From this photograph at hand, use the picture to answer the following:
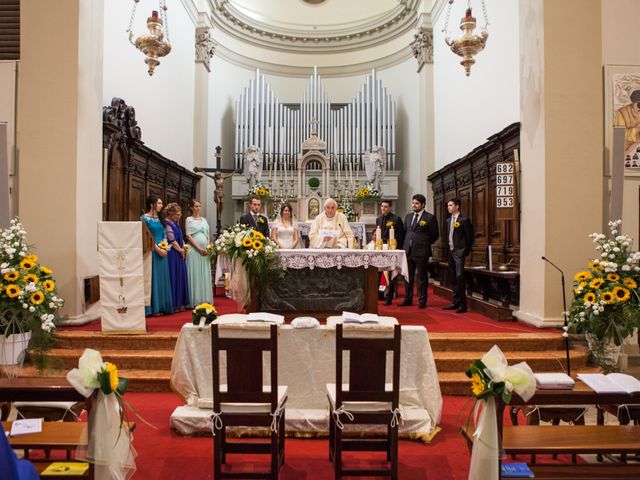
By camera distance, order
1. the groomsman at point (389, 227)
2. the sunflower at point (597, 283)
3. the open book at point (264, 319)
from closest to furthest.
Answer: the open book at point (264, 319), the sunflower at point (597, 283), the groomsman at point (389, 227)

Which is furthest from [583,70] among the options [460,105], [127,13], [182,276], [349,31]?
[349,31]

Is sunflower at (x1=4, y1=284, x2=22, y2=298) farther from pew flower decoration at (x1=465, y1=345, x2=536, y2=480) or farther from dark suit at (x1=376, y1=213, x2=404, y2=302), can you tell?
dark suit at (x1=376, y1=213, x2=404, y2=302)

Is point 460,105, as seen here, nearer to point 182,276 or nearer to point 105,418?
point 182,276

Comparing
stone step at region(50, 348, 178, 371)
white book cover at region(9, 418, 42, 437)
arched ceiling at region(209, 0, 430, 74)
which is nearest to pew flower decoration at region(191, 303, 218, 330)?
white book cover at region(9, 418, 42, 437)

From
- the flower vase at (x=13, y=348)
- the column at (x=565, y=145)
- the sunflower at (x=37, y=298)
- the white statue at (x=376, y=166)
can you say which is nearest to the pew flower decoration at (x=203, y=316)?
the sunflower at (x=37, y=298)

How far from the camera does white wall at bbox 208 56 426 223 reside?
45.0 feet

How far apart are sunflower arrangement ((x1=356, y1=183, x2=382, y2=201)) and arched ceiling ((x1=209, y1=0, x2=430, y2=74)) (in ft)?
14.9

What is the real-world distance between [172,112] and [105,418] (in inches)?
375

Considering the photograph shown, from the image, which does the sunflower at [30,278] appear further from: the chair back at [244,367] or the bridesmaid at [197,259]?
the chair back at [244,367]

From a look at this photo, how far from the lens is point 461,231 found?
22.1 ft

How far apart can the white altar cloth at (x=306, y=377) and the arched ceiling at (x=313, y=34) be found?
12.4 meters

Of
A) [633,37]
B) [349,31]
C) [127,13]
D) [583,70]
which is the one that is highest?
[349,31]

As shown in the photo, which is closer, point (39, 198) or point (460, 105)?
point (39, 198)

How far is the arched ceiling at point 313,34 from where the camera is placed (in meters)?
14.4
